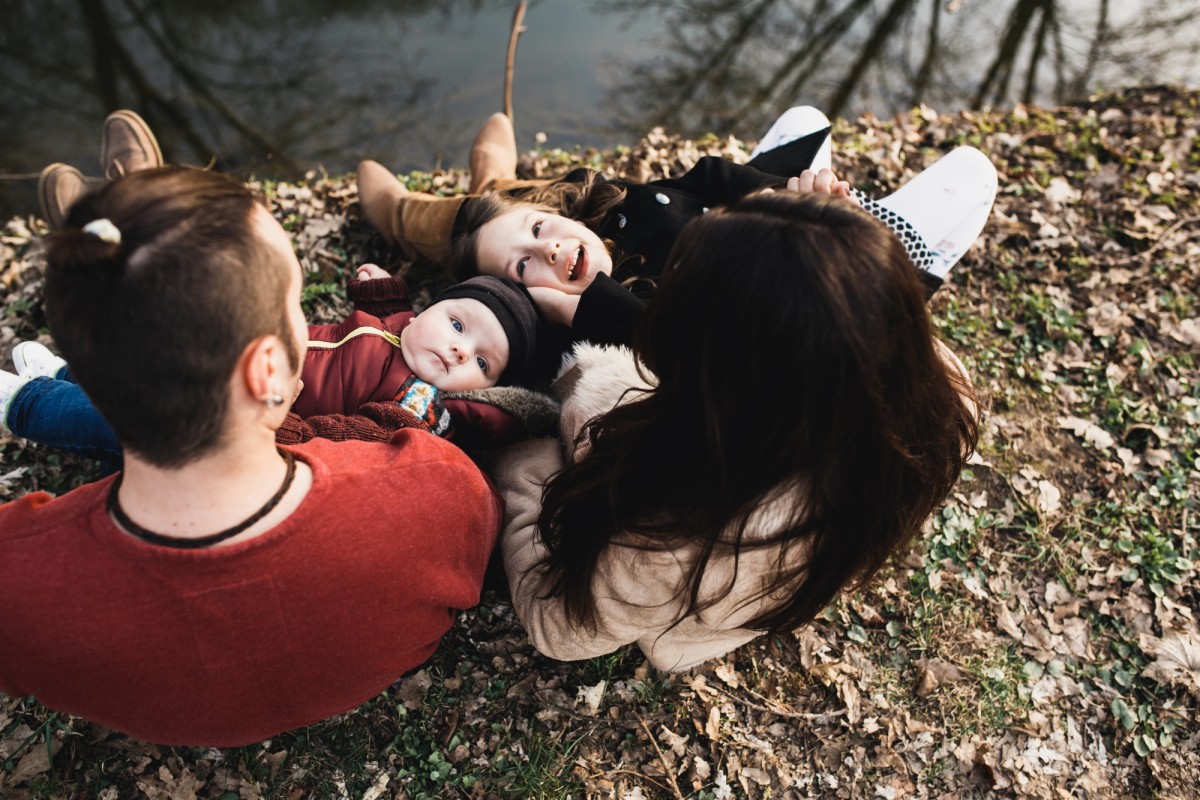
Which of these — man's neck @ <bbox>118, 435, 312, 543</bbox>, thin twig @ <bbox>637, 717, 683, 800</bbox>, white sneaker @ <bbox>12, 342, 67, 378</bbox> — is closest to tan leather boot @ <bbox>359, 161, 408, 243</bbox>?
white sneaker @ <bbox>12, 342, 67, 378</bbox>

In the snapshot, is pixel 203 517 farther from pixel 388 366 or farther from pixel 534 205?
pixel 534 205

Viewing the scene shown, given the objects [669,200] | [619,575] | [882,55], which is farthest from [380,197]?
[882,55]

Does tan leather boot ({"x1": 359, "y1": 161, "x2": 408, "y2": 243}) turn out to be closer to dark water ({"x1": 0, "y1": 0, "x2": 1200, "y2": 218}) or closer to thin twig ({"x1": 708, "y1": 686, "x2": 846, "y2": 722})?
dark water ({"x1": 0, "y1": 0, "x2": 1200, "y2": 218})

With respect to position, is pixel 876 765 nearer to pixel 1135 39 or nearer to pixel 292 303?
pixel 292 303

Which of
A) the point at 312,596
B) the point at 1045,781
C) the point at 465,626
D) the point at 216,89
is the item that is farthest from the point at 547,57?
the point at 1045,781

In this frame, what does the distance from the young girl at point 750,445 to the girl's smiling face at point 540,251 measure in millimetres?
991

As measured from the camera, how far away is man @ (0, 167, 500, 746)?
5.47 ft

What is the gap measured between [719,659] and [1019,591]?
158 centimetres

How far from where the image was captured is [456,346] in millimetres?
3293

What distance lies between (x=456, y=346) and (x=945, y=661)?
264cm

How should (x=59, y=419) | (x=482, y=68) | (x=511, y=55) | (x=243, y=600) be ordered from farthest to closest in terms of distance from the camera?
(x=482, y=68) < (x=511, y=55) < (x=59, y=419) < (x=243, y=600)

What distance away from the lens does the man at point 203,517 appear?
1.67 metres

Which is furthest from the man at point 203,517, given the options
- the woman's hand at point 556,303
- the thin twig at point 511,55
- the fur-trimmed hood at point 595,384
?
the thin twig at point 511,55

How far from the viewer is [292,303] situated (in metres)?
1.90
